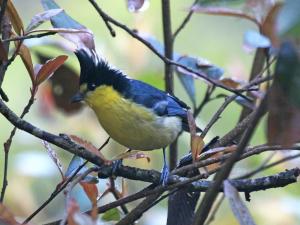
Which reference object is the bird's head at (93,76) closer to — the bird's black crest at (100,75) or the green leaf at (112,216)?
the bird's black crest at (100,75)

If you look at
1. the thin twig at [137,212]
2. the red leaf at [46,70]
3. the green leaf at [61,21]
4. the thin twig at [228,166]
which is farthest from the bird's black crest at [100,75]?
the thin twig at [228,166]

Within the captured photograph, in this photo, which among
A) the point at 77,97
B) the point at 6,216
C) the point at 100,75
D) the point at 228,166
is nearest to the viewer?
the point at 228,166

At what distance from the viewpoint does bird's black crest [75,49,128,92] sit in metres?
1.84

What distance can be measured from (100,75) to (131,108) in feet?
0.45

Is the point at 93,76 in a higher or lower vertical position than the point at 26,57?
higher

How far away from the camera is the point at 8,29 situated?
4.18 ft

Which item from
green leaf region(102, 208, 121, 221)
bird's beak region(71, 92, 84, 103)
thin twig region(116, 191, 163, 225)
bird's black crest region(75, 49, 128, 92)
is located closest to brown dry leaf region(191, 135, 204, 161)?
thin twig region(116, 191, 163, 225)

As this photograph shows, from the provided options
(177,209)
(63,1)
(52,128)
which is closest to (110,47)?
(52,128)

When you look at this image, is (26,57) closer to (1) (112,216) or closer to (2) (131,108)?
(1) (112,216)

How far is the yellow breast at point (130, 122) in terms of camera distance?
1.96 m

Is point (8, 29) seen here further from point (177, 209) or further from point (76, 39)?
point (177, 209)

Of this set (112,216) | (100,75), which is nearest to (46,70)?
(112,216)

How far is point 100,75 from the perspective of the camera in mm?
2090

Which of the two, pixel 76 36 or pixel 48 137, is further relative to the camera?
pixel 76 36
